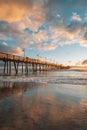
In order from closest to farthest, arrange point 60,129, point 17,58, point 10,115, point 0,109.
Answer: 1. point 60,129
2. point 10,115
3. point 0,109
4. point 17,58

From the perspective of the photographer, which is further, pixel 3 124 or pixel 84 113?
pixel 84 113

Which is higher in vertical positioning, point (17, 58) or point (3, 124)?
point (17, 58)

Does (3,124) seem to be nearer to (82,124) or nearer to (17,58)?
(82,124)

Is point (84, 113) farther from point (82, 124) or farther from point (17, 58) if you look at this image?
point (17, 58)

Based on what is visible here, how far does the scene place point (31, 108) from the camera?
6398mm

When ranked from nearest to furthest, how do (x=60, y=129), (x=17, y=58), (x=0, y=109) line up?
(x=60, y=129) < (x=0, y=109) < (x=17, y=58)

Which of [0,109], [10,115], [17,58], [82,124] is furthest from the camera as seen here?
[17,58]

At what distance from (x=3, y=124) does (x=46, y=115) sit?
1.36 meters

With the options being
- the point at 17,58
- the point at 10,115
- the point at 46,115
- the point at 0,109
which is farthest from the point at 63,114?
the point at 17,58

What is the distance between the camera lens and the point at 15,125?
15.2 ft

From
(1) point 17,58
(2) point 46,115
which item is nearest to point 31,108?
(2) point 46,115

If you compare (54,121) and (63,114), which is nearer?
(54,121)

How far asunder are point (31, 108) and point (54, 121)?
5.25 ft

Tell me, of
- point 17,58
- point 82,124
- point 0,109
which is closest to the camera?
point 82,124
